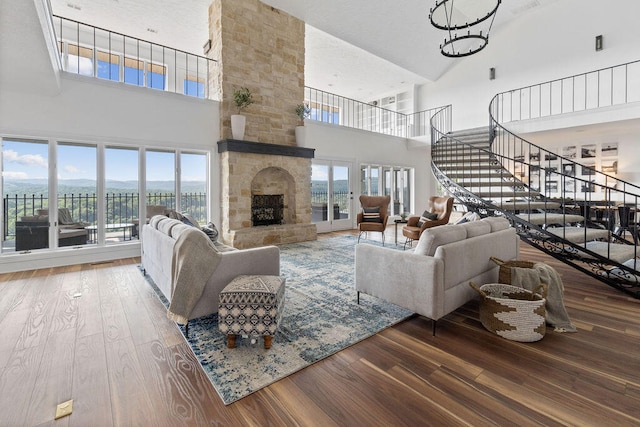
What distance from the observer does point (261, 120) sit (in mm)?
6539

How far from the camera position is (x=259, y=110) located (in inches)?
256

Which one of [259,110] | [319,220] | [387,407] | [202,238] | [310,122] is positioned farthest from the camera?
[319,220]

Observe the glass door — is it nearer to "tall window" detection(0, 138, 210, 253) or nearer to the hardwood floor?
"tall window" detection(0, 138, 210, 253)

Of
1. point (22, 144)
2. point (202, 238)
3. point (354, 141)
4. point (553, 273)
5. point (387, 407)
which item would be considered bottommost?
point (387, 407)

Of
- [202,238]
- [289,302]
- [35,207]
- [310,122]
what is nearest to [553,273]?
[289,302]

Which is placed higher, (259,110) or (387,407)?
(259,110)

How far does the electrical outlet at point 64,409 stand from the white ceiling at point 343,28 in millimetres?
7201

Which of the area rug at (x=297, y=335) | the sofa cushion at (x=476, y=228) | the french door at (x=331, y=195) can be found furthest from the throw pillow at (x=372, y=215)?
the sofa cushion at (x=476, y=228)

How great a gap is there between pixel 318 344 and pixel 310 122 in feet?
21.7

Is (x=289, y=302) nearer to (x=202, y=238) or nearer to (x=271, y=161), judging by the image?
(x=202, y=238)

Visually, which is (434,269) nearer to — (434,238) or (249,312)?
(434,238)

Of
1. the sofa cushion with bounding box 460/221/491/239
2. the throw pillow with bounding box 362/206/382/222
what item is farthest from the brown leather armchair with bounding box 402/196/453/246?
the sofa cushion with bounding box 460/221/491/239

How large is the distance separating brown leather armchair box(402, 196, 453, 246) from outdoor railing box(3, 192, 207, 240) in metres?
4.21

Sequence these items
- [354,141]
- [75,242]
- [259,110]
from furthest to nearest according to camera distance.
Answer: [354,141]
[259,110]
[75,242]
